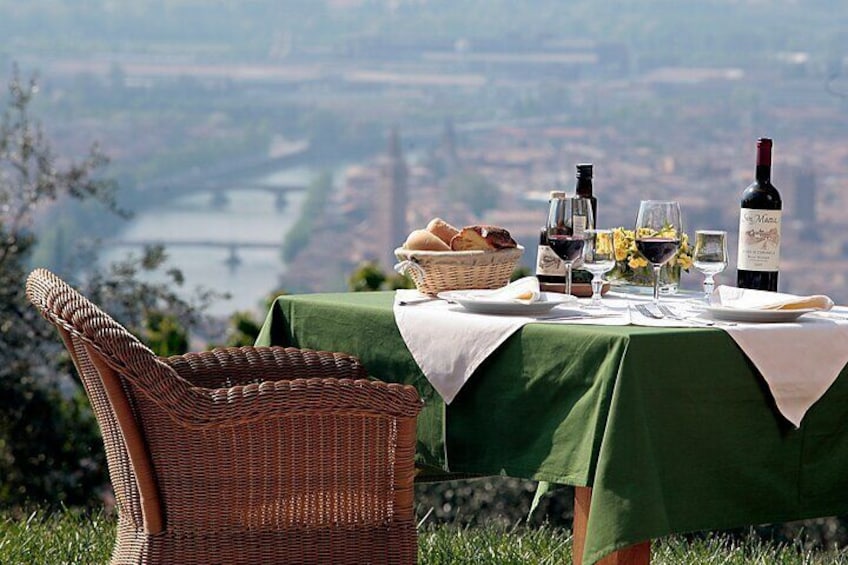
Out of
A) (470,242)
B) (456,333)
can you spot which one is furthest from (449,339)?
(470,242)

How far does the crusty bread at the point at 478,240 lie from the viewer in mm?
3068

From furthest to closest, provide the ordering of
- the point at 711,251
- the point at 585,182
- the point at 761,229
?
the point at 585,182 < the point at 761,229 < the point at 711,251

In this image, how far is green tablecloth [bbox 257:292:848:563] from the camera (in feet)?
7.79

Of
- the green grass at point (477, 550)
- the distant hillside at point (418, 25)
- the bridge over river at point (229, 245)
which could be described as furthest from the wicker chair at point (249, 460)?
the distant hillside at point (418, 25)

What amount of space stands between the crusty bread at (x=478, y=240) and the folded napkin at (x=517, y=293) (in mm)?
152

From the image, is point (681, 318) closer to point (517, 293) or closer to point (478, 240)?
point (517, 293)

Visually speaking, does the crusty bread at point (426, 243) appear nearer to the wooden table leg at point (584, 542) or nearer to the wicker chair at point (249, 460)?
the wicker chair at point (249, 460)

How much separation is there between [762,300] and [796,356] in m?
0.18

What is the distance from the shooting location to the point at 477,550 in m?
3.96

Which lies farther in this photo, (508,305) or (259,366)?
(259,366)

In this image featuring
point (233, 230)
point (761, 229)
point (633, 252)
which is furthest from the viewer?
point (233, 230)

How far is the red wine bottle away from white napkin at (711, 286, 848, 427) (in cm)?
34

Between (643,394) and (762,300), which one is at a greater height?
(762,300)

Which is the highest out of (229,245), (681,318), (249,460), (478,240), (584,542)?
(478,240)
